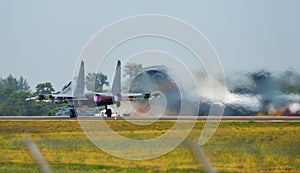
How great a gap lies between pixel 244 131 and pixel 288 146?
10468 millimetres

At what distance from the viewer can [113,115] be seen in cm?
7881

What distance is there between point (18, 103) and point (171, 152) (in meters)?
87.5

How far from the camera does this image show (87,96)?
76938 mm

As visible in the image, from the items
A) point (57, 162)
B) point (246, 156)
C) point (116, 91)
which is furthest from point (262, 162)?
point (116, 91)

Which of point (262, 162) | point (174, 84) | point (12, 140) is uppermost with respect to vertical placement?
point (174, 84)

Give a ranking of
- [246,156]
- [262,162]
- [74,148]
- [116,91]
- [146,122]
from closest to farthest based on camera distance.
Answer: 1. [262,162]
2. [246,156]
3. [74,148]
4. [146,122]
5. [116,91]

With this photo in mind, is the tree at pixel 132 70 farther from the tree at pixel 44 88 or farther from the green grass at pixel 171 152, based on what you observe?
the tree at pixel 44 88

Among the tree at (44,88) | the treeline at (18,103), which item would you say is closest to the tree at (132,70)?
the treeline at (18,103)

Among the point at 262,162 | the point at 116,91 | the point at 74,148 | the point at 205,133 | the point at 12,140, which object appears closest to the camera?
the point at 262,162

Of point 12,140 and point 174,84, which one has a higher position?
point 174,84

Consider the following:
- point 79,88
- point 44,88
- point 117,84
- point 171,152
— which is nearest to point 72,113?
point 79,88

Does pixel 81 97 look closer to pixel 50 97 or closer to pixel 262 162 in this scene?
pixel 50 97

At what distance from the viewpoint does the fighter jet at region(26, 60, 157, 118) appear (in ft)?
244

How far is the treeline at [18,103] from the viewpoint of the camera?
391 feet
